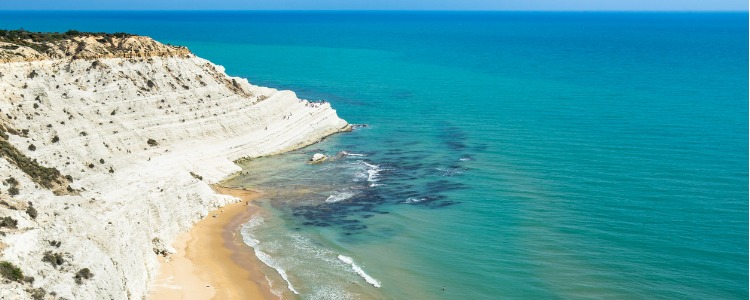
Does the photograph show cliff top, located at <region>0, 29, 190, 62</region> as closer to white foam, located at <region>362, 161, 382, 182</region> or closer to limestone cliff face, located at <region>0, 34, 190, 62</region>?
limestone cliff face, located at <region>0, 34, 190, 62</region>

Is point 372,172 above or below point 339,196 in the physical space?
above

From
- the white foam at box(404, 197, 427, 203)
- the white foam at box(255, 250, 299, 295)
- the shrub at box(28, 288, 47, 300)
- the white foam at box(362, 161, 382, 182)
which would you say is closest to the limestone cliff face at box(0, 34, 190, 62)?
the white foam at box(362, 161, 382, 182)

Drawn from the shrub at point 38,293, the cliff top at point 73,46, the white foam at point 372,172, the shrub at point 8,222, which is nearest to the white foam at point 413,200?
the white foam at point 372,172

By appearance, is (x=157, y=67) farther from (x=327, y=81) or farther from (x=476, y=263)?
(x=327, y=81)

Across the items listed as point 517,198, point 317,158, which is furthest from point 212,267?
point 317,158

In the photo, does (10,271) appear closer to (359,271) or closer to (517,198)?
(359,271)

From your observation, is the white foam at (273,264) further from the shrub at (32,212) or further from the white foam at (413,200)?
the shrub at (32,212)

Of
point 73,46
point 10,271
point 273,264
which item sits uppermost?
point 73,46
